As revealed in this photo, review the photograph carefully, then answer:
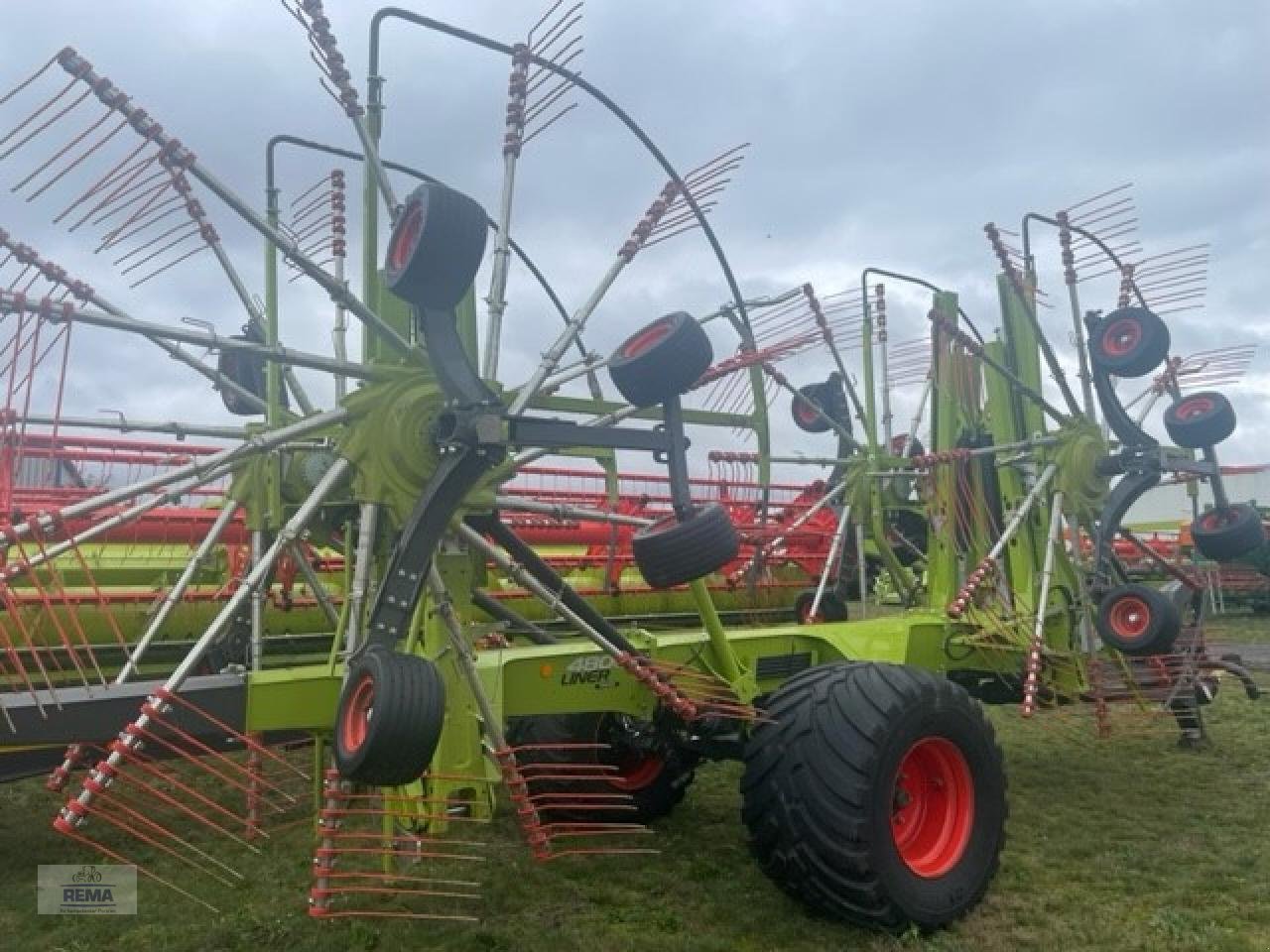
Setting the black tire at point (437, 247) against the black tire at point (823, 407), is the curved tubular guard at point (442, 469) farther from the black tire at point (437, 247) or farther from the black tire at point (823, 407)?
the black tire at point (823, 407)

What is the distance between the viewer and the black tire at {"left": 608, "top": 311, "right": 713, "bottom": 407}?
150 inches

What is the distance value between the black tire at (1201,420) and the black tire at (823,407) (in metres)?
2.53

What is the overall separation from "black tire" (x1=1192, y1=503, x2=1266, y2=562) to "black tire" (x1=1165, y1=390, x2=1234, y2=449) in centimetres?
51

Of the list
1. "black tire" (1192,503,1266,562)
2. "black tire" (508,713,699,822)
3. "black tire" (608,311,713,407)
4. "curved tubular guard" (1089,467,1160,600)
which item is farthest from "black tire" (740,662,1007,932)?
"black tire" (1192,503,1266,562)

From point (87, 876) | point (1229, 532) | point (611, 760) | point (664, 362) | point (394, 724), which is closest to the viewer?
point (394, 724)

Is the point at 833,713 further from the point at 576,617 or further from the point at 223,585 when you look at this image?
the point at 223,585

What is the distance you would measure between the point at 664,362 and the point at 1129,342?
4750 millimetres

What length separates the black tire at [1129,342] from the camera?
23.6 feet

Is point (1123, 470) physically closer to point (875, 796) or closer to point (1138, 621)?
point (1138, 621)

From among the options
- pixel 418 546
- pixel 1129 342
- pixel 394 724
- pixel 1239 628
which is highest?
pixel 1129 342

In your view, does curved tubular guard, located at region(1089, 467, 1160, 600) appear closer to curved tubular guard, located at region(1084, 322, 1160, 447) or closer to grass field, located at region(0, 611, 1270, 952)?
curved tubular guard, located at region(1084, 322, 1160, 447)

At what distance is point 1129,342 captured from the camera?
7.31 meters

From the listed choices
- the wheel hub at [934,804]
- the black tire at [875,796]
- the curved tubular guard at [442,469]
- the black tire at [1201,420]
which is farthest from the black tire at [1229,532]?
the curved tubular guard at [442,469]

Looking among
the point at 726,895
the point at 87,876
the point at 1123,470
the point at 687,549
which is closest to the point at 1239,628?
the point at 1123,470
